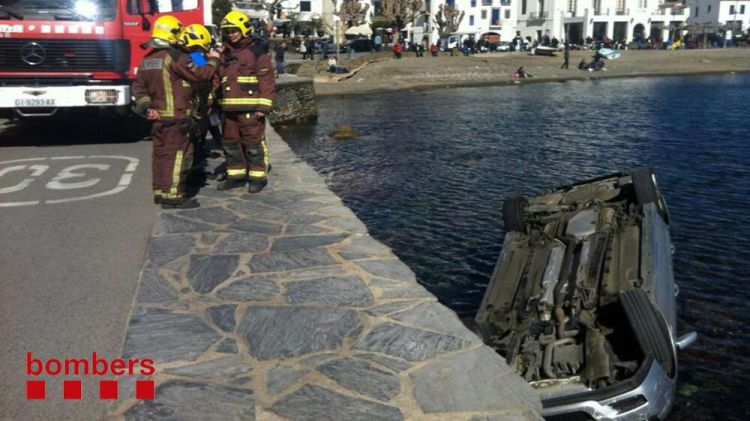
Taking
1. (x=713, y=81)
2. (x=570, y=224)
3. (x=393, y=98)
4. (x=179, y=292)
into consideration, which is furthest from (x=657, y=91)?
(x=179, y=292)

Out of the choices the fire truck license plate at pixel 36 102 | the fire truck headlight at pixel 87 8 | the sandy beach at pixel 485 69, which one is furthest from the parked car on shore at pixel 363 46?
the fire truck license plate at pixel 36 102

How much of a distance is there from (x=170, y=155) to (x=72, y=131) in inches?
313

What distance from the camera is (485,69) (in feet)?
153

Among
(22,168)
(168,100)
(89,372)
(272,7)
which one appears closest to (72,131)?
(22,168)

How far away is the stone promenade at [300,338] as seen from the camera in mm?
3627

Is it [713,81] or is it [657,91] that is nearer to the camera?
[657,91]

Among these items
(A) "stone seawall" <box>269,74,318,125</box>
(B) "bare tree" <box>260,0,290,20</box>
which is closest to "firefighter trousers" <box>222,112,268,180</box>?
(A) "stone seawall" <box>269,74,318,125</box>

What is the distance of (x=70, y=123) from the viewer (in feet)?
50.8

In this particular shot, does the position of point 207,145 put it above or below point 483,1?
below

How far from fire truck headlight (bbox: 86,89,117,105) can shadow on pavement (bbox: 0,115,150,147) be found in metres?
1.03

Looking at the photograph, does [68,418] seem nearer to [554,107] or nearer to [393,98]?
[554,107]

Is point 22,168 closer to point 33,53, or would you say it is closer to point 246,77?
point 33,53

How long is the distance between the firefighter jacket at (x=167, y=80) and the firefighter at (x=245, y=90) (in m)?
0.44

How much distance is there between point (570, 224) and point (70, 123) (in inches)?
498
